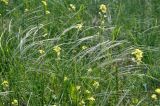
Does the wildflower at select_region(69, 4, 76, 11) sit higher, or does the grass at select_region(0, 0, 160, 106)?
the wildflower at select_region(69, 4, 76, 11)

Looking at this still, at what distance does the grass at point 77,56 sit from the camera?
9.61ft

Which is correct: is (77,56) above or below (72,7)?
below

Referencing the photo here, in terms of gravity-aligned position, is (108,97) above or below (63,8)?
below

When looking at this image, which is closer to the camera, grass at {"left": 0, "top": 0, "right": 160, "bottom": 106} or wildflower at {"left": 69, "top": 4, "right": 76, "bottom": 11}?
grass at {"left": 0, "top": 0, "right": 160, "bottom": 106}

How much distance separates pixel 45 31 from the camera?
3855 mm

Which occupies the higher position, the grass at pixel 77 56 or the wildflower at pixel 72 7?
the wildflower at pixel 72 7

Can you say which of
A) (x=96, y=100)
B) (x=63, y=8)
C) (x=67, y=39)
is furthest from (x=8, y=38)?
(x=96, y=100)

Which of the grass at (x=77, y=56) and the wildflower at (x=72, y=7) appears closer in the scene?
the grass at (x=77, y=56)

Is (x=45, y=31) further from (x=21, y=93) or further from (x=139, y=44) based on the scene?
(x=21, y=93)

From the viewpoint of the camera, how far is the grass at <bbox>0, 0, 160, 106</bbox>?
2928 millimetres

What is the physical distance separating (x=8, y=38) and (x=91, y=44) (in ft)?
1.90

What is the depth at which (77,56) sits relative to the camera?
327cm

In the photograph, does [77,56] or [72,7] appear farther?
[72,7]

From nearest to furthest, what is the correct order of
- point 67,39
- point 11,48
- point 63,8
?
1. point 11,48
2. point 67,39
3. point 63,8
